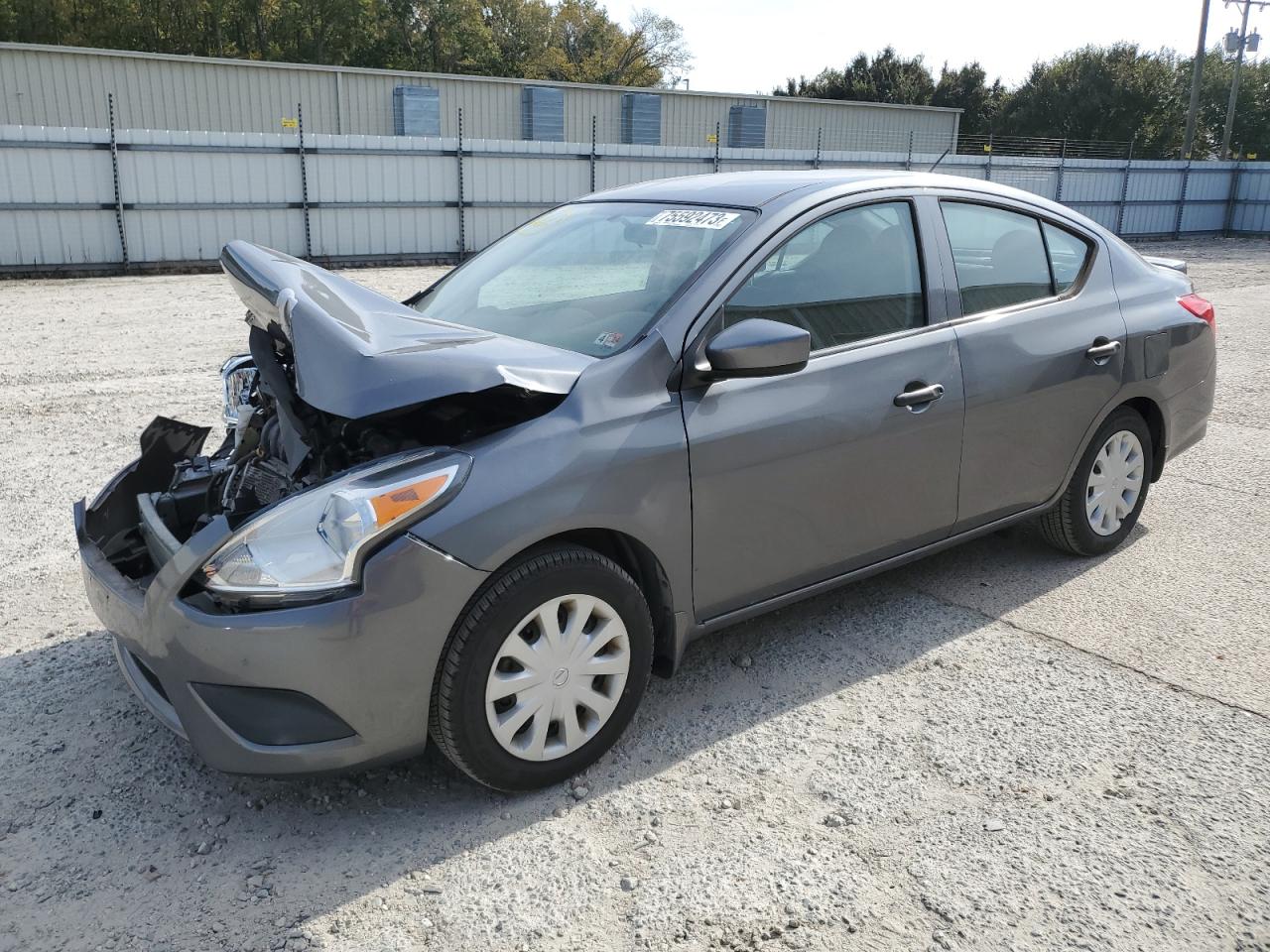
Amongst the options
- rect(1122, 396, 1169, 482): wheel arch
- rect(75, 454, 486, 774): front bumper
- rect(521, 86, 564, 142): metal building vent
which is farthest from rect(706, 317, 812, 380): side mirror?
rect(521, 86, 564, 142): metal building vent

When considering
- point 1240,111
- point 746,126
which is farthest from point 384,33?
point 1240,111

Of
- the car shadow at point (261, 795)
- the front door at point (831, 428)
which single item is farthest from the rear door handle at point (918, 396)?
the car shadow at point (261, 795)

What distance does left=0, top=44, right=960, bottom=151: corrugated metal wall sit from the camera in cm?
2136

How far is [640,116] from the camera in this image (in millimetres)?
27312

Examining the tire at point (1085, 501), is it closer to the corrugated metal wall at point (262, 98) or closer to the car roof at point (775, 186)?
the car roof at point (775, 186)

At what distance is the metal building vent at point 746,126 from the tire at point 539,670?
2814 centimetres

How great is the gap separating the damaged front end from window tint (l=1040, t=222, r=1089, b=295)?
7.49ft

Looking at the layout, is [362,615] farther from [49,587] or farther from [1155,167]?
[1155,167]

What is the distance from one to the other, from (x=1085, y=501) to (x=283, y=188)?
1519 centimetres

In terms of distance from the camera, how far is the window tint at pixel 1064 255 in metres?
4.23

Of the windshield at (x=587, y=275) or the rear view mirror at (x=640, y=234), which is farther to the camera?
the rear view mirror at (x=640, y=234)

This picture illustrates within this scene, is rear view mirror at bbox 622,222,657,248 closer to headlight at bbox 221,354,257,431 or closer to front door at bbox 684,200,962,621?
front door at bbox 684,200,962,621

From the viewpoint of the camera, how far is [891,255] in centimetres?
368

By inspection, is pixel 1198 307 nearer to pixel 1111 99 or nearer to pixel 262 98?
pixel 262 98
